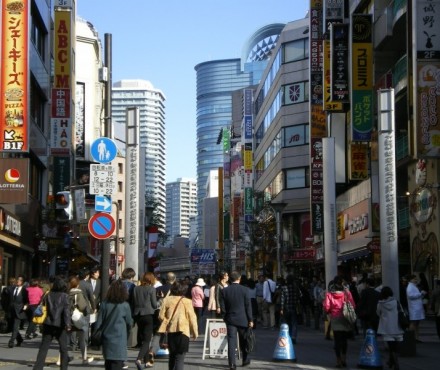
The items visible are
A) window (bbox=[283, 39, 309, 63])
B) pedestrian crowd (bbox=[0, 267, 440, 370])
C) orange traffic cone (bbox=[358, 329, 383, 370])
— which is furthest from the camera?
window (bbox=[283, 39, 309, 63])

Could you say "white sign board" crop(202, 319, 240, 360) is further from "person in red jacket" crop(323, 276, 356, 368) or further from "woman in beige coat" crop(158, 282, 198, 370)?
"woman in beige coat" crop(158, 282, 198, 370)

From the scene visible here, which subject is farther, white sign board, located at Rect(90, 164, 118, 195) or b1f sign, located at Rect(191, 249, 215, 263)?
b1f sign, located at Rect(191, 249, 215, 263)

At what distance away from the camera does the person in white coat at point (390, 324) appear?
16.3 metres

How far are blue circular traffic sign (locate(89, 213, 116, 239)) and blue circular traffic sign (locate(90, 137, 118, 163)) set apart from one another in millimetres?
1399

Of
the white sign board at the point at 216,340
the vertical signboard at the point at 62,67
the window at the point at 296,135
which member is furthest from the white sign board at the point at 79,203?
the white sign board at the point at 216,340

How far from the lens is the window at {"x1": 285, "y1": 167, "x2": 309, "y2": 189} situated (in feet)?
213

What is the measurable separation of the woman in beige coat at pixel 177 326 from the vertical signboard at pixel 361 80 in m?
23.1

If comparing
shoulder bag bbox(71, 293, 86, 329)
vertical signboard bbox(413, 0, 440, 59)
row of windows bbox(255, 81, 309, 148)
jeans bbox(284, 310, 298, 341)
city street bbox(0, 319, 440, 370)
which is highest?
row of windows bbox(255, 81, 309, 148)

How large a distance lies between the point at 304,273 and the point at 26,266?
102ft

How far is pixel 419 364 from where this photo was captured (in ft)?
58.6

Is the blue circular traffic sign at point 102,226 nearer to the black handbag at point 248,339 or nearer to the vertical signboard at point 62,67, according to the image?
the black handbag at point 248,339

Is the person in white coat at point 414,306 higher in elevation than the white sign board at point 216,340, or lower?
higher

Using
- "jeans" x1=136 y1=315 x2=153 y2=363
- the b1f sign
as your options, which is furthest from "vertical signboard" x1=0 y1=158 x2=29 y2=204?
the b1f sign

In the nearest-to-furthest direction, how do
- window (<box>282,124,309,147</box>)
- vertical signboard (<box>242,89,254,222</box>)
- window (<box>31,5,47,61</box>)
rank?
1. window (<box>31,5,47,61</box>)
2. window (<box>282,124,309,147</box>)
3. vertical signboard (<box>242,89,254,222</box>)
